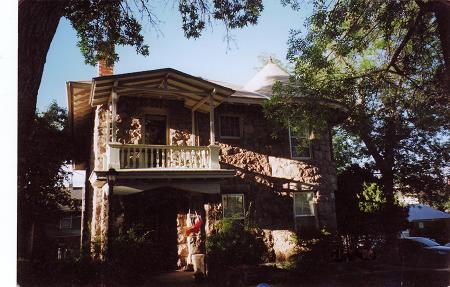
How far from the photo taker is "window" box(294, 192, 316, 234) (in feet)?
44.4

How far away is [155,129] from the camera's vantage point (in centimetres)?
1310

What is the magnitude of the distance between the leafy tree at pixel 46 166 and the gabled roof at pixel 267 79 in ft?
29.3

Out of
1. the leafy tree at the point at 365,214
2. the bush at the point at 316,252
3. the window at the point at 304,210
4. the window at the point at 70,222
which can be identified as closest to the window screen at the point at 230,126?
the window at the point at 304,210

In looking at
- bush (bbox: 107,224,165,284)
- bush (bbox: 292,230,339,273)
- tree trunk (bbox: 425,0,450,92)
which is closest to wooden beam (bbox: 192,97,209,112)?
bush (bbox: 107,224,165,284)

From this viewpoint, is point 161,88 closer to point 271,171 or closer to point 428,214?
point 271,171

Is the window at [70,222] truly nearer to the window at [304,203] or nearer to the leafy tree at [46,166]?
the leafy tree at [46,166]

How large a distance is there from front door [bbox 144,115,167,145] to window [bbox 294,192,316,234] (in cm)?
574

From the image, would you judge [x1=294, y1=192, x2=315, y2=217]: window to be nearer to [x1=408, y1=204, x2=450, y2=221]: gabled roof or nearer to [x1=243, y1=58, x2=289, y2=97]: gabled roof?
[x1=243, y1=58, x2=289, y2=97]: gabled roof

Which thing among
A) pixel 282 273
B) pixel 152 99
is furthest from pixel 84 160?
pixel 282 273

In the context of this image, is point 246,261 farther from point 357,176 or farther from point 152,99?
point 357,176

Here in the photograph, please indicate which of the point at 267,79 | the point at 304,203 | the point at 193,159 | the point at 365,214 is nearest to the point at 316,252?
the point at 304,203

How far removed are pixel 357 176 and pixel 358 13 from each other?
30.6 feet

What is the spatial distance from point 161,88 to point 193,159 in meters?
2.59
